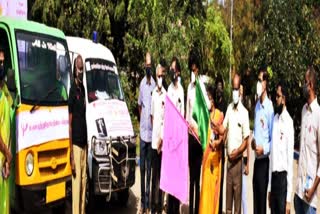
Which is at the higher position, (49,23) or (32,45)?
(49,23)

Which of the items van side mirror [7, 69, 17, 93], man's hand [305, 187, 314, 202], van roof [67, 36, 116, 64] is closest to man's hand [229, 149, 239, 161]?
man's hand [305, 187, 314, 202]

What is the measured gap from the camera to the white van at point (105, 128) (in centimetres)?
831

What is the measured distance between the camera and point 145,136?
29.9 feet

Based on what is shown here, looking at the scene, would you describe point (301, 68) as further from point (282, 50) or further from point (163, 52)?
point (163, 52)

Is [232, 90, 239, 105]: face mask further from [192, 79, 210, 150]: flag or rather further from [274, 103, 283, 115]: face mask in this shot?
[274, 103, 283, 115]: face mask

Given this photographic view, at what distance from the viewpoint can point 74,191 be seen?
7.43 m

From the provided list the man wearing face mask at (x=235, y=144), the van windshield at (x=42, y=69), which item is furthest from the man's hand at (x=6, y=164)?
the man wearing face mask at (x=235, y=144)

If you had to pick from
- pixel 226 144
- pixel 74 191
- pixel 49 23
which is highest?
pixel 49 23

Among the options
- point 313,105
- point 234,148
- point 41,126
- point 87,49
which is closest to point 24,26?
point 41,126

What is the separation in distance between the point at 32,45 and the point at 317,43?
15001 mm

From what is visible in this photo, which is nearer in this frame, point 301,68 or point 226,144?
point 226,144

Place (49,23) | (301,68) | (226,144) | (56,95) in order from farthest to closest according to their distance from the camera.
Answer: (301,68)
(49,23)
(226,144)
(56,95)

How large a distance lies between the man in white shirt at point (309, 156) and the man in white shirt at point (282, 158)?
6.00 ft

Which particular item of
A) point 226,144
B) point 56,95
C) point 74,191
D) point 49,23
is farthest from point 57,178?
point 49,23
